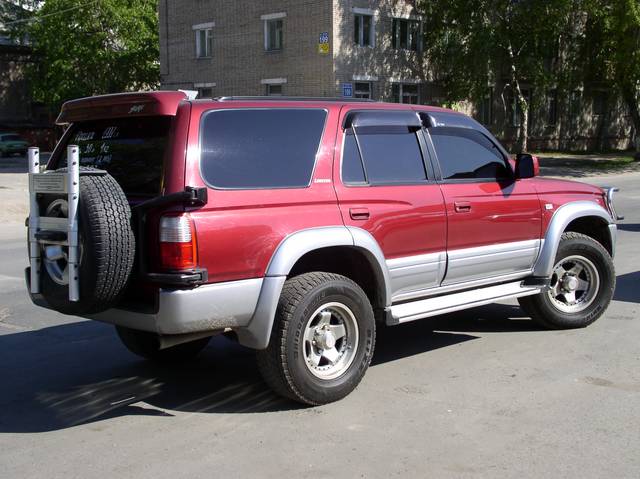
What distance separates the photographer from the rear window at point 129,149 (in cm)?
477

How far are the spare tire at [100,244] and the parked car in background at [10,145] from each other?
43.9m

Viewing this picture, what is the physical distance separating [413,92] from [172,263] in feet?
106

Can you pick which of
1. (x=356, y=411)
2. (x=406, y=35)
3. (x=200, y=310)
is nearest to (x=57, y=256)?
(x=200, y=310)

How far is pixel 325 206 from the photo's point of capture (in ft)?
16.2

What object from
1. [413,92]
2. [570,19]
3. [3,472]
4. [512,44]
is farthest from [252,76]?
[3,472]

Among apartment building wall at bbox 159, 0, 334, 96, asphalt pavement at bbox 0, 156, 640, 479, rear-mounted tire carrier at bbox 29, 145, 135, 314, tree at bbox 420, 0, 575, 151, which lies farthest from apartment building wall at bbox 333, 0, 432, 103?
rear-mounted tire carrier at bbox 29, 145, 135, 314

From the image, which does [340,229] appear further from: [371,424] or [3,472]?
[3,472]

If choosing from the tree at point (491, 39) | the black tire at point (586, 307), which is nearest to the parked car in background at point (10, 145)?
the tree at point (491, 39)

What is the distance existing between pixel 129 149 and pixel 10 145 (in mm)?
43684

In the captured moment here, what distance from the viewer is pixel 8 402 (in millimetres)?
5137

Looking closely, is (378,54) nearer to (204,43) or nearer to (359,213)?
(204,43)

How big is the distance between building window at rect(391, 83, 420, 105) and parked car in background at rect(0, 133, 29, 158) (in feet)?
78.0

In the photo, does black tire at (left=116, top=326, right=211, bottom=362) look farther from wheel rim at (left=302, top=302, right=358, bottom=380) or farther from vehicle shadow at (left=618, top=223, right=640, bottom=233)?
vehicle shadow at (left=618, top=223, right=640, bottom=233)

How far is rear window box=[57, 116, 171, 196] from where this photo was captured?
188 inches
